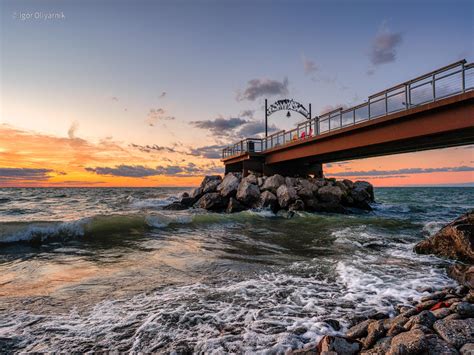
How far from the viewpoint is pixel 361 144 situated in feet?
62.5

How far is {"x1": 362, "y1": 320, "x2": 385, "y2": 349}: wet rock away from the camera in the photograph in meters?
3.70

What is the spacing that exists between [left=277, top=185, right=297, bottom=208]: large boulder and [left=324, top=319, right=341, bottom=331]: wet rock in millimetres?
18808

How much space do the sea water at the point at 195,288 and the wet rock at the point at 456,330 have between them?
4.45ft

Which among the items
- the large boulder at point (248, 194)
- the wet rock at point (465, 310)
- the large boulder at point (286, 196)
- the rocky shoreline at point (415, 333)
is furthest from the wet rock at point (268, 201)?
the wet rock at point (465, 310)

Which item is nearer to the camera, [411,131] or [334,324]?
[334,324]

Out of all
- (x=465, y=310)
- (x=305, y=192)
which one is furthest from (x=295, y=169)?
(x=465, y=310)

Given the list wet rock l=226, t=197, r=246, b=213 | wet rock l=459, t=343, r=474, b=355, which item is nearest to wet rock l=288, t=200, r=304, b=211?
wet rock l=226, t=197, r=246, b=213

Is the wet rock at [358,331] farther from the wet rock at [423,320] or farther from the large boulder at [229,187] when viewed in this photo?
the large boulder at [229,187]

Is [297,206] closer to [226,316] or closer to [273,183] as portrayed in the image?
[273,183]

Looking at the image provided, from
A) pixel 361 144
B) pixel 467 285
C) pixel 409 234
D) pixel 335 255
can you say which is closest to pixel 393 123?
pixel 361 144

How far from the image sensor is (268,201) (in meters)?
23.4

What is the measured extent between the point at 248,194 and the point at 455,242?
16929 mm

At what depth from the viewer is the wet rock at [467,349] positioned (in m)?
3.20

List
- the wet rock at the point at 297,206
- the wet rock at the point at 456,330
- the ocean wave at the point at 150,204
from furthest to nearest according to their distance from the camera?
the ocean wave at the point at 150,204 < the wet rock at the point at 297,206 < the wet rock at the point at 456,330
